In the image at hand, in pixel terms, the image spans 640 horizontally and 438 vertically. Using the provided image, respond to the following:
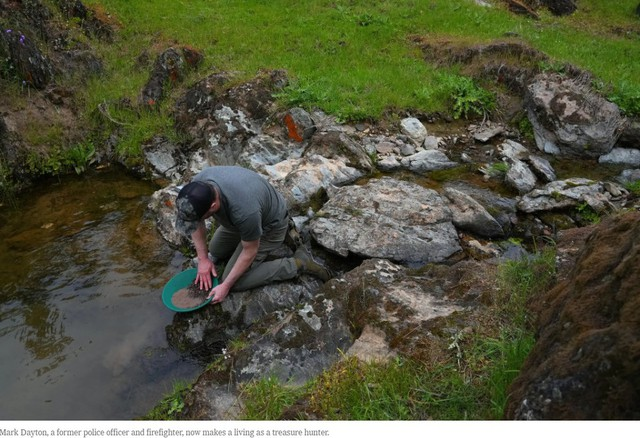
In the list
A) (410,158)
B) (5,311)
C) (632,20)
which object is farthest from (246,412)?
(632,20)

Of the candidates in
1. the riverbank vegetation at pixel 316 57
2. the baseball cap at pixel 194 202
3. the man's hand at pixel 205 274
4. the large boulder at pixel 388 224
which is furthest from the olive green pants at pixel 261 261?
the riverbank vegetation at pixel 316 57

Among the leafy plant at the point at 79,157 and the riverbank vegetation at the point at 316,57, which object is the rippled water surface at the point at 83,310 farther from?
the riverbank vegetation at the point at 316,57

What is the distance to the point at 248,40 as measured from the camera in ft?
38.5

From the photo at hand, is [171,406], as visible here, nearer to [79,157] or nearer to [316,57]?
[79,157]

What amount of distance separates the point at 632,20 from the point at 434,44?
846 centimetres

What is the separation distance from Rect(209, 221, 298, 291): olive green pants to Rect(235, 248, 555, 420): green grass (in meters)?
1.55

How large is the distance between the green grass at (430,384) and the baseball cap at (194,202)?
1547mm

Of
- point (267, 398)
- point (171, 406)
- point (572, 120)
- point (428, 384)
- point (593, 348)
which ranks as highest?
point (593, 348)

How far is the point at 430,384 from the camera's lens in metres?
3.28

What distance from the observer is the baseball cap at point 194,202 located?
13.5 feet

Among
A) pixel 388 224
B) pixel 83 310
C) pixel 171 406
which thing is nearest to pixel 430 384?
pixel 171 406

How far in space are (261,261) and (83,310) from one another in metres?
2.26
